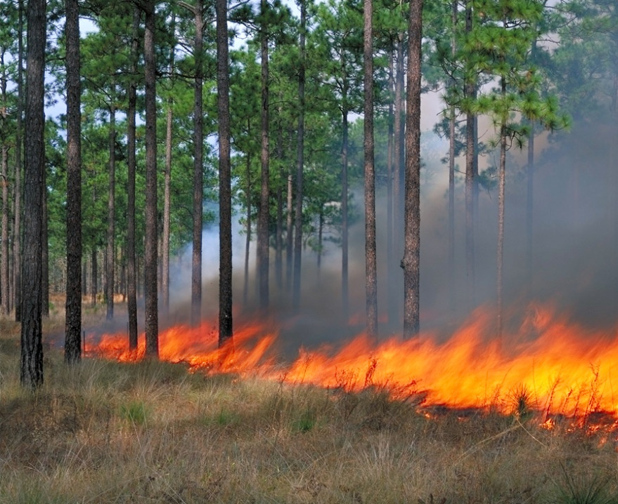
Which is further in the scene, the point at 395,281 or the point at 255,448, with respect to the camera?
the point at 395,281

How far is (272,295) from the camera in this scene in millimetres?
34812

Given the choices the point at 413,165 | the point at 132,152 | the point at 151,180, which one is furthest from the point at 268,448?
the point at 132,152

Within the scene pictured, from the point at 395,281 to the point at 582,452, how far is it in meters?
24.9

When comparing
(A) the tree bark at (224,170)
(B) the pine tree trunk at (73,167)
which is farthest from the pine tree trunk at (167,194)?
(B) the pine tree trunk at (73,167)

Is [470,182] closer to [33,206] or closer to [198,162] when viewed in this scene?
[198,162]

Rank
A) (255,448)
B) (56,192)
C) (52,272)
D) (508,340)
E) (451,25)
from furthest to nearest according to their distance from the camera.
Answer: (52,272) → (56,192) → (451,25) → (508,340) → (255,448)

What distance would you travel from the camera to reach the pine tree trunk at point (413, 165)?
45.0ft

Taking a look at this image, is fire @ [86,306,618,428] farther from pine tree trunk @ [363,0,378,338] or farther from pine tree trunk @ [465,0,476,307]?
pine tree trunk @ [465,0,476,307]

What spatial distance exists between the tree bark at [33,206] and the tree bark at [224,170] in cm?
564


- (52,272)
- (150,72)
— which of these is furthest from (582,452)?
(52,272)

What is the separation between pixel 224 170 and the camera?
54.9ft

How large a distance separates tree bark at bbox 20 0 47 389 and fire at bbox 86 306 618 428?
3621mm

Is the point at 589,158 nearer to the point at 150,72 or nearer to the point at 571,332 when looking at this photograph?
the point at 571,332

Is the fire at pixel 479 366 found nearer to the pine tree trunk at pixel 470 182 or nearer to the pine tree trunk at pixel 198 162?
the pine tree trunk at pixel 470 182
